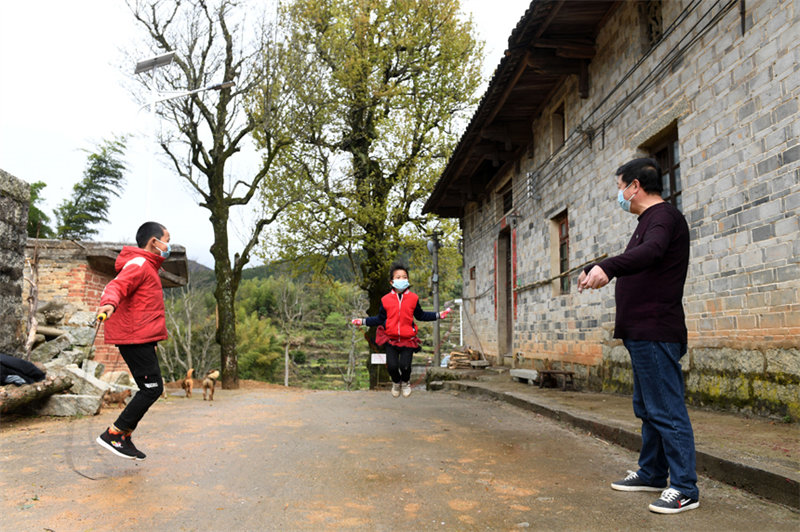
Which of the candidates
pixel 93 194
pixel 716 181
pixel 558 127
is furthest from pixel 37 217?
pixel 716 181

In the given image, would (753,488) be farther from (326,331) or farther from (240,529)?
(326,331)

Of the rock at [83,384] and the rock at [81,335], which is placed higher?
the rock at [81,335]

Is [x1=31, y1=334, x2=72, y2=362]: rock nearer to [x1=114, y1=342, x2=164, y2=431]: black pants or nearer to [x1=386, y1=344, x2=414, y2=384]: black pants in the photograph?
Result: [x1=386, y1=344, x2=414, y2=384]: black pants

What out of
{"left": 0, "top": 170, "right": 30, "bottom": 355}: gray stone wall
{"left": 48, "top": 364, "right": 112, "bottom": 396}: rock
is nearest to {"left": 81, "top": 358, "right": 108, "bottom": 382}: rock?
{"left": 48, "top": 364, "right": 112, "bottom": 396}: rock

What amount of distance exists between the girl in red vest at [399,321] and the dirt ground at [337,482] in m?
1.00

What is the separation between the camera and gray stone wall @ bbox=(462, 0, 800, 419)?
510 centimetres

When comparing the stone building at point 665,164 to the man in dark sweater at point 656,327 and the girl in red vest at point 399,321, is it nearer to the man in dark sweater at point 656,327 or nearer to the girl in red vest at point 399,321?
the man in dark sweater at point 656,327

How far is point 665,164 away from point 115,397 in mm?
8561

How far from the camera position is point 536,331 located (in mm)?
12219

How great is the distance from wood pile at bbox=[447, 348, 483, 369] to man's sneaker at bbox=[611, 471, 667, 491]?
42.4 ft

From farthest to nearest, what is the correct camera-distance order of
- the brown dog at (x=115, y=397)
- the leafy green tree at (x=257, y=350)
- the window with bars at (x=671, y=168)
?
the leafy green tree at (x=257, y=350), the brown dog at (x=115, y=397), the window with bars at (x=671, y=168)

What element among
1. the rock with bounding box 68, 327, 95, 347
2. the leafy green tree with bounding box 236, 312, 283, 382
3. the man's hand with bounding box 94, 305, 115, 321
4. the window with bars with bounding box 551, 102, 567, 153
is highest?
the window with bars with bounding box 551, 102, 567, 153

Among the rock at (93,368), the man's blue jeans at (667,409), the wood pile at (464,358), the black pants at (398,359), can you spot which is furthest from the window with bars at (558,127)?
the rock at (93,368)

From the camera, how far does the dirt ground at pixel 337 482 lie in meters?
2.87
